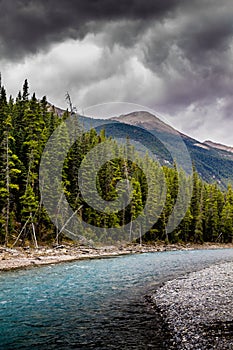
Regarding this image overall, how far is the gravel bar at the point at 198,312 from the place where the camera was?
433 inches

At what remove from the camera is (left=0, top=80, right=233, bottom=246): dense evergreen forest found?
45906mm

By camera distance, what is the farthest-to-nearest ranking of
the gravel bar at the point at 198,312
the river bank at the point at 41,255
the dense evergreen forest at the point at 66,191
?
the dense evergreen forest at the point at 66,191 < the river bank at the point at 41,255 < the gravel bar at the point at 198,312

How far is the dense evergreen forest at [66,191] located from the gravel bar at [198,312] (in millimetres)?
27681

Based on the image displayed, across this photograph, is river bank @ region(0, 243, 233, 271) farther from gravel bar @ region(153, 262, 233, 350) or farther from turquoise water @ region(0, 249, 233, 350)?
gravel bar @ region(153, 262, 233, 350)

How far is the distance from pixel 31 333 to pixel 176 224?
68423mm

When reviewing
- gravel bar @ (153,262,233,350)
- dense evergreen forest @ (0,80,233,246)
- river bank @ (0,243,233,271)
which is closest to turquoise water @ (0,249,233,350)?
gravel bar @ (153,262,233,350)

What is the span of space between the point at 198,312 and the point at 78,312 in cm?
535

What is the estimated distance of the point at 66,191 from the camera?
178ft

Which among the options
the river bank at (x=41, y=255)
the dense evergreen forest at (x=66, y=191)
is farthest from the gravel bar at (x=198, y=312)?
the dense evergreen forest at (x=66, y=191)

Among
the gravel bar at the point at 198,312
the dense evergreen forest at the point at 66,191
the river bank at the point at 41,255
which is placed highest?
the dense evergreen forest at the point at 66,191

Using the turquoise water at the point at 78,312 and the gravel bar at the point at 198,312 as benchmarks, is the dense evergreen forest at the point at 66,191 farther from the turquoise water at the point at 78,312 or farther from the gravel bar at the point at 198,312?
the gravel bar at the point at 198,312

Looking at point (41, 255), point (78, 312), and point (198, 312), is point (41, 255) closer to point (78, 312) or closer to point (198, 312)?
point (78, 312)

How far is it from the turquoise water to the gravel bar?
0.68 meters

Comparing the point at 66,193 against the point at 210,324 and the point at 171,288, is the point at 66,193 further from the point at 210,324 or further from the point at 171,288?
the point at 210,324
